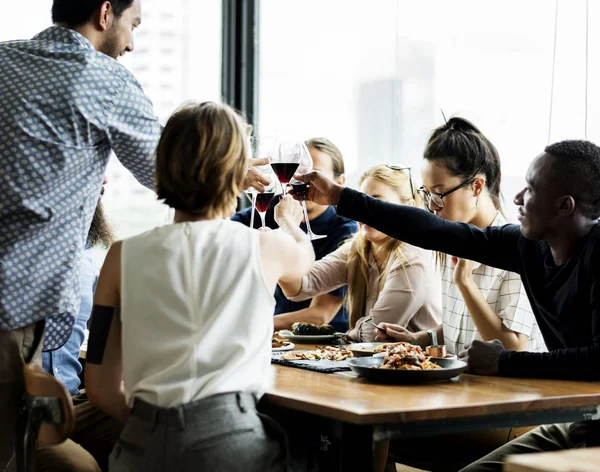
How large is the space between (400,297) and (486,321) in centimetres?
42

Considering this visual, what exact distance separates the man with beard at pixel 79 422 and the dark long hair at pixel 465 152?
4.01 feet

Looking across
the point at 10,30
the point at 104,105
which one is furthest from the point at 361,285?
the point at 10,30

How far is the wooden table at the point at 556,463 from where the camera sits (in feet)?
4.25

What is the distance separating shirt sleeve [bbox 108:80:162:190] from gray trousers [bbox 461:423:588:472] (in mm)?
1150

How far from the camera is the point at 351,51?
186 inches

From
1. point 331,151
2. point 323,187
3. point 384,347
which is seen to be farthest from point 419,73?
point 384,347

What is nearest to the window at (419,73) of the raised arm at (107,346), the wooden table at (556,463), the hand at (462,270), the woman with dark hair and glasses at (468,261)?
the woman with dark hair and glasses at (468,261)

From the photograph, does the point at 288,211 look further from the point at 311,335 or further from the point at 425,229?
the point at 311,335

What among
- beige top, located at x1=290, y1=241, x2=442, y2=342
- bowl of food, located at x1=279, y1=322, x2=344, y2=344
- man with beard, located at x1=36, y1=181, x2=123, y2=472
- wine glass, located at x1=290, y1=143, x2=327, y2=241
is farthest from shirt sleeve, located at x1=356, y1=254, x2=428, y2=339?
man with beard, located at x1=36, y1=181, x2=123, y2=472

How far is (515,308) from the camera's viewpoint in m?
2.67

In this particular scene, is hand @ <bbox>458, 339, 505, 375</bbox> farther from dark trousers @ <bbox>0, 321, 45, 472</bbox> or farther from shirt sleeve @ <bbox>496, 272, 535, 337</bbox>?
dark trousers @ <bbox>0, 321, 45, 472</bbox>

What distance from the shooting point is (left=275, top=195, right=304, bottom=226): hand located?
227cm

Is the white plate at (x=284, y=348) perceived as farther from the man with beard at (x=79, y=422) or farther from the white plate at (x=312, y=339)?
the man with beard at (x=79, y=422)

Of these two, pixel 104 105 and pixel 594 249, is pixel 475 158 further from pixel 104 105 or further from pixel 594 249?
pixel 104 105
